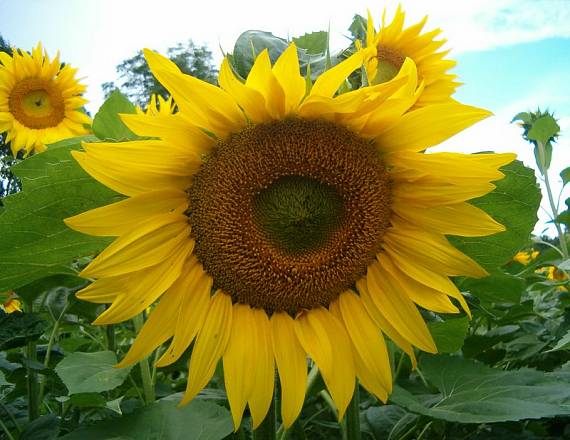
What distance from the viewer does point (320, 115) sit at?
45.2 inches

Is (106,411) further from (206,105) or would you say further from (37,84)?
(37,84)

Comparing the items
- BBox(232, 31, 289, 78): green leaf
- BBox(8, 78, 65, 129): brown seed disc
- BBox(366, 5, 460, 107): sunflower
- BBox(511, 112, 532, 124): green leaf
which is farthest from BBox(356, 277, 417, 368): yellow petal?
BBox(8, 78, 65, 129): brown seed disc

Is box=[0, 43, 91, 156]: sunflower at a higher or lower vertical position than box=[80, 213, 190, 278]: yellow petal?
higher

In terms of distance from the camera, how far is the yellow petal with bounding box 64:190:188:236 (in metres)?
1.07

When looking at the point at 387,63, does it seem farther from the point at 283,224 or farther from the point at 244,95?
the point at 244,95

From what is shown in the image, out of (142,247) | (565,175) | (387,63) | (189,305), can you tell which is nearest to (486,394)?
(189,305)

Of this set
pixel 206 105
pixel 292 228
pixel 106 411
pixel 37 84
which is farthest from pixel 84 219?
pixel 37 84

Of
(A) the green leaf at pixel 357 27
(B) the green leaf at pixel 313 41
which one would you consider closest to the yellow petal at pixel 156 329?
(B) the green leaf at pixel 313 41

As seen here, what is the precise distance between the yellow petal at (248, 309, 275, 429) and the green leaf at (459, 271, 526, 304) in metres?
0.60

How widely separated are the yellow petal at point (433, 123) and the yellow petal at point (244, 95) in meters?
0.24

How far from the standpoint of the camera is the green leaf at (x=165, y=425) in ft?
3.85

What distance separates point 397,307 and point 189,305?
1.32 feet

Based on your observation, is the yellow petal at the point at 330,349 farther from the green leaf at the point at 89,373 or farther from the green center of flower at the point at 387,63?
the green center of flower at the point at 387,63

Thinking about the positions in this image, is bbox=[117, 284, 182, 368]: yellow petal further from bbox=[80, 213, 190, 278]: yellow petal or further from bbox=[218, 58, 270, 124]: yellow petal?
bbox=[218, 58, 270, 124]: yellow petal
